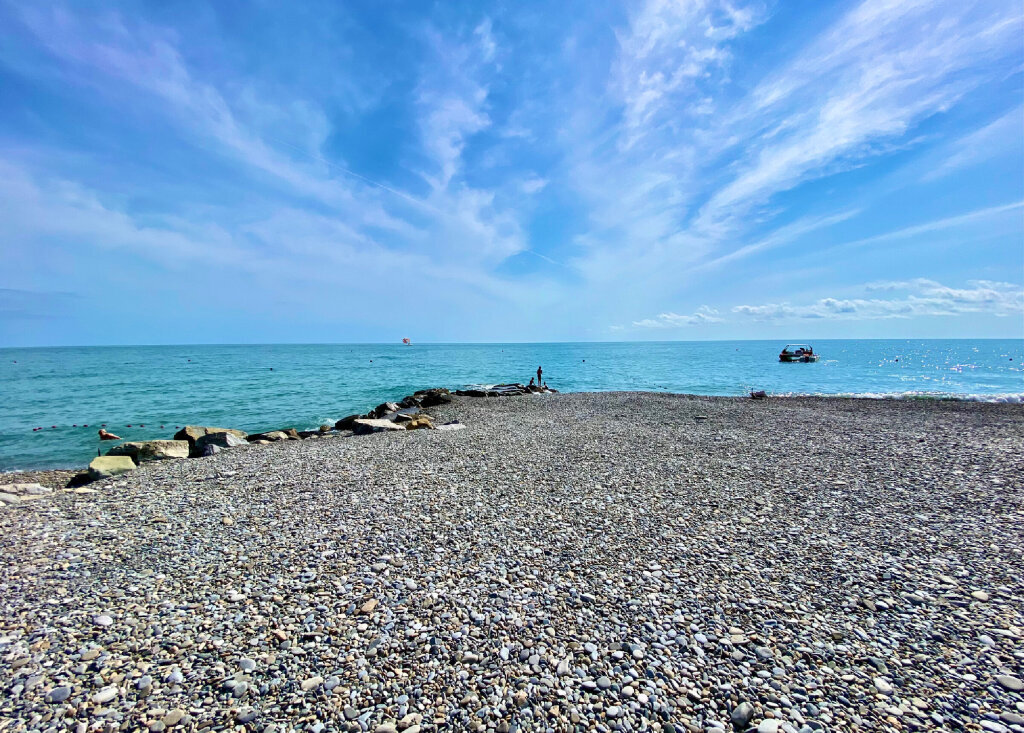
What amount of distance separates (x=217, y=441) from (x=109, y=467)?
3768 mm

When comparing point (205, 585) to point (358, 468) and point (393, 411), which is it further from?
point (393, 411)

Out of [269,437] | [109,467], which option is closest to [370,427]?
[269,437]

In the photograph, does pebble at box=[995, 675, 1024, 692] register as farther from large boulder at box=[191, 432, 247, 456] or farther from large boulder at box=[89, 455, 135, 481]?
large boulder at box=[191, 432, 247, 456]

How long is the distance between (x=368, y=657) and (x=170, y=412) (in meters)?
31.5

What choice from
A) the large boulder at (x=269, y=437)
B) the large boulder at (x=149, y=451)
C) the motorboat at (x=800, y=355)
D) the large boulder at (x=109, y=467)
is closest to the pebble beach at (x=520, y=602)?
the large boulder at (x=109, y=467)

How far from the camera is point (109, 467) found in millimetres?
11672

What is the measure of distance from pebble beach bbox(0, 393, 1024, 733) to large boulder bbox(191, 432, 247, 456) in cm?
443

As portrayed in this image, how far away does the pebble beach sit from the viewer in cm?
361

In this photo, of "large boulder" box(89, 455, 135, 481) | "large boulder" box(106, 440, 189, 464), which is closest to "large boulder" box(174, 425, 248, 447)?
"large boulder" box(106, 440, 189, 464)

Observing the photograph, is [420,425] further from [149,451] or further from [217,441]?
[149,451]

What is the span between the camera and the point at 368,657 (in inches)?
162

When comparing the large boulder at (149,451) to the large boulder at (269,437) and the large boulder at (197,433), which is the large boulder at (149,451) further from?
the large boulder at (269,437)

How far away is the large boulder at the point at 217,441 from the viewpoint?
1461 cm

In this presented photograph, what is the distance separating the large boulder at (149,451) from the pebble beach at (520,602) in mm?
3345
